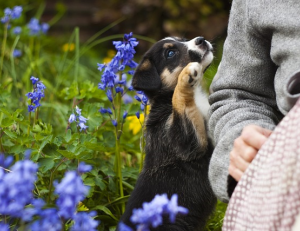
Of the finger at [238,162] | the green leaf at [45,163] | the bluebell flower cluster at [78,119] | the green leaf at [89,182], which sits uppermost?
the bluebell flower cluster at [78,119]

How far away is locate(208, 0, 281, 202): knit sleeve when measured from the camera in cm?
198

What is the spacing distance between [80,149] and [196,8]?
4.95 meters

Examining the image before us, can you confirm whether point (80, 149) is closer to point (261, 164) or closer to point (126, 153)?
point (126, 153)

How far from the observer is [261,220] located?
5.07 feet

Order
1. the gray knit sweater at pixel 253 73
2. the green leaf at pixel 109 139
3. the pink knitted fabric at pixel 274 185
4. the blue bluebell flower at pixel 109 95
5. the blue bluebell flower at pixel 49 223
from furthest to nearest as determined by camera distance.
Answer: the green leaf at pixel 109 139 < the blue bluebell flower at pixel 109 95 < the gray knit sweater at pixel 253 73 < the pink knitted fabric at pixel 274 185 < the blue bluebell flower at pixel 49 223

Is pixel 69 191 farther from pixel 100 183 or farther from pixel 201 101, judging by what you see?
pixel 201 101

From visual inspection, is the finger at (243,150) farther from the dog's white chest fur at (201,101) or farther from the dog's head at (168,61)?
the dog's head at (168,61)

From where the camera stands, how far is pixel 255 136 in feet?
5.49

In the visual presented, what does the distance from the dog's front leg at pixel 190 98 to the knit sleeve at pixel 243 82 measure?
65cm

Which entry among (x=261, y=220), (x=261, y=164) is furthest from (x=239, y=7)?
(x=261, y=220)

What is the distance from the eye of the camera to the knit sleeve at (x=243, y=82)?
198cm

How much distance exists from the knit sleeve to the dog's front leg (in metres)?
0.65

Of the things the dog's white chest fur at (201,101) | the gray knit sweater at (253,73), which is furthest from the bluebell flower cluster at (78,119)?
the gray knit sweater at (253,73)

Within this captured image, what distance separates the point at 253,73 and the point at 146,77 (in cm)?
122
